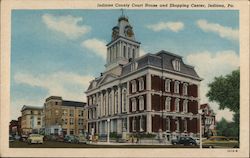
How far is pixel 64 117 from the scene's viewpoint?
40.5 feet

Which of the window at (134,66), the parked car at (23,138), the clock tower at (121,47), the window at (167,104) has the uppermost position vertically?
the clock tower at (121,47)

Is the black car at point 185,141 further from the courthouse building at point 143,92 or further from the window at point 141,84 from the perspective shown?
the window at point 141,84

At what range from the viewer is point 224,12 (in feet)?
38.4

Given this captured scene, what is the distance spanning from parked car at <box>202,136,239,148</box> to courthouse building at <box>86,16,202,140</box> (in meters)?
0.45

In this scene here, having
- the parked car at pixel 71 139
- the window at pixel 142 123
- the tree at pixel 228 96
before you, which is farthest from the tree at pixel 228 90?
the parked car at pixel 71 139

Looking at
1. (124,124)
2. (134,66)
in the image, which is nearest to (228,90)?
(134,66)

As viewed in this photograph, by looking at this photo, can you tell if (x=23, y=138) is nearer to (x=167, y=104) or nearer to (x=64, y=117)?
(x=64, y=117)

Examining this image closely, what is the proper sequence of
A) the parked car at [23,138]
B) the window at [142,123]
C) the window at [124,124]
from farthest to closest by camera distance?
the window at [124,124], the window at [142,123], the parked car at [23,138]

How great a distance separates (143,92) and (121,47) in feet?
4.38

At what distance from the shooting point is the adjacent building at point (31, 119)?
11852mm

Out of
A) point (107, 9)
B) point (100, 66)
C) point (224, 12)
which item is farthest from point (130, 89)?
point (224, 12)

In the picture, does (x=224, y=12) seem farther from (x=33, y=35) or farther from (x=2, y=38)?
(x=2, y=38)

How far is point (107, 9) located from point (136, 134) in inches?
129

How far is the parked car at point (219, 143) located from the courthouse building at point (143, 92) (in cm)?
45
